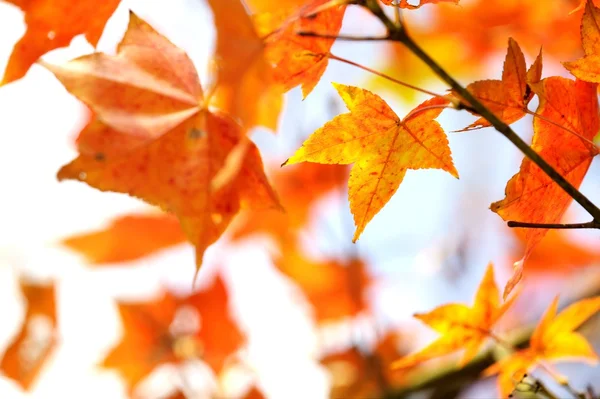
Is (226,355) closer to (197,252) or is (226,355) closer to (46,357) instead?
(46,357)

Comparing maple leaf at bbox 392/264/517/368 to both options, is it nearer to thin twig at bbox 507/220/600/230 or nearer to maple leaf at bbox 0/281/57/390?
thin twig at bbox 507/220/600/230

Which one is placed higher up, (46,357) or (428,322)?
(46,357)

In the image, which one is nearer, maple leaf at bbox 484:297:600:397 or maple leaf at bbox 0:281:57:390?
maple leaf at bbox 484:297:600:397

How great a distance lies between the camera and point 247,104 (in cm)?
51

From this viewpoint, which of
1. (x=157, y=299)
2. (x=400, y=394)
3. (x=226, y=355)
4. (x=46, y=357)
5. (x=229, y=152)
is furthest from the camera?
(x=157, y=299)

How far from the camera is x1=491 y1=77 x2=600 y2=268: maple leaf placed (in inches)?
20.4

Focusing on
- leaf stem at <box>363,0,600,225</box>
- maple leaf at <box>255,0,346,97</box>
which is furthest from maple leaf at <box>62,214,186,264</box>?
leaf stem at <box>363,0,600,225</box>

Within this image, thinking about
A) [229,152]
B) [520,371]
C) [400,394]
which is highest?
[229,152]

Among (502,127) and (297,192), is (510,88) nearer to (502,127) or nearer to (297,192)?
(502,127)

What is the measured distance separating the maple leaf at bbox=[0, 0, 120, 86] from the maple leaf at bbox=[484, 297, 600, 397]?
0.55 m

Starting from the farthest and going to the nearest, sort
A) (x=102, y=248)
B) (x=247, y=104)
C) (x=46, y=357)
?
(x=102, y=248)
(x=46, y=357)
(x=247, y=104)

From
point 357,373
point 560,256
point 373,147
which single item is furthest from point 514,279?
point 560,256

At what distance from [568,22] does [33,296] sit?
4.39 ft

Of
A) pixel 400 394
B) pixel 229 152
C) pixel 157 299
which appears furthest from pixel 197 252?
pixel 157 299
